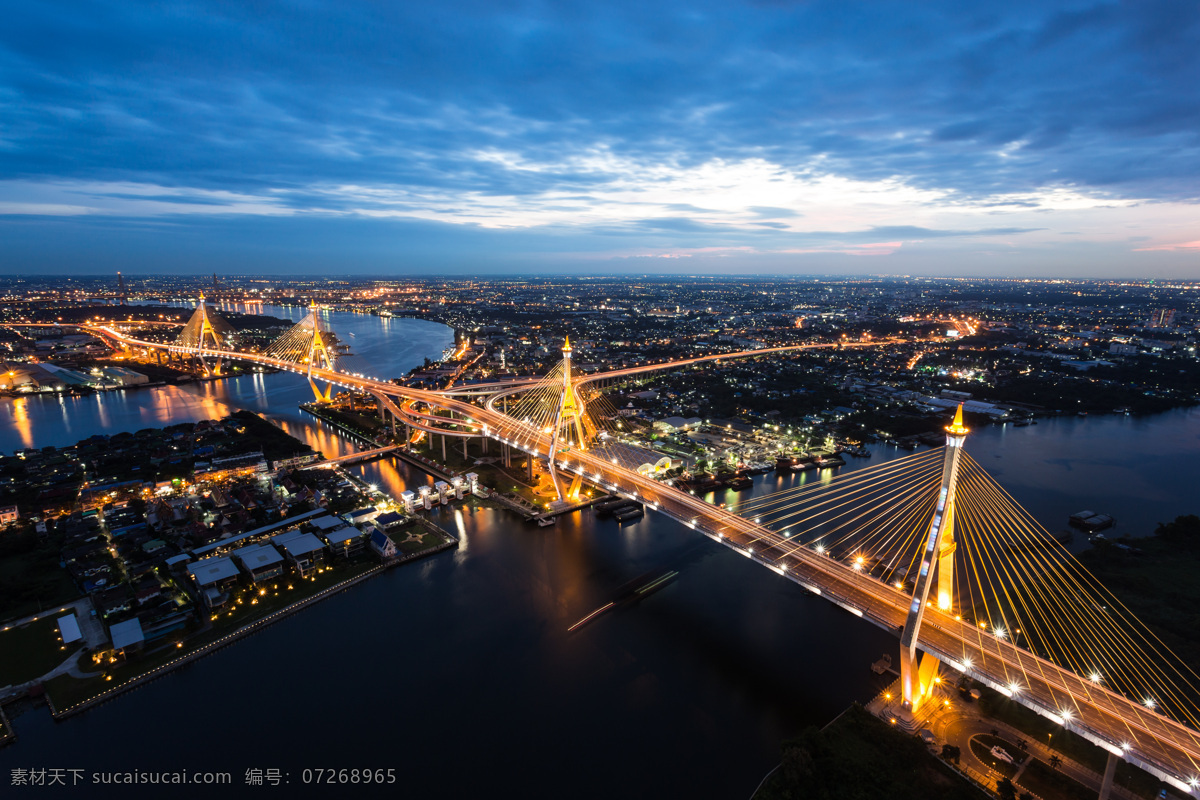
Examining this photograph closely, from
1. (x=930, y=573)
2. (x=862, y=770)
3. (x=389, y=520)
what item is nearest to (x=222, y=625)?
(x=389, y=520)

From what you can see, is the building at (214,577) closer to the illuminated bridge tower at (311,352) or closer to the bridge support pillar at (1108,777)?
the bridge support pillar at (1108,777)

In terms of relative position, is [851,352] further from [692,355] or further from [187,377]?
[187,377]

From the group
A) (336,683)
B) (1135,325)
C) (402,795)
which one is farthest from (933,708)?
(1135,325)

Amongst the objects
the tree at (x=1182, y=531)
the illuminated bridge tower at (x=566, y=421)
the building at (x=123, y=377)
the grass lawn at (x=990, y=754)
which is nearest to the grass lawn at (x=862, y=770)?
the grass lawn at (x=990, y=754)

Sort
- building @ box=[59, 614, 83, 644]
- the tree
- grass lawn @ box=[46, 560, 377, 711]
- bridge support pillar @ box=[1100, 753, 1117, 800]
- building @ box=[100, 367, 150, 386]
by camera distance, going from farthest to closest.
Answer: building @ box=[100, 367, 150, 386], the tree, building @ box=[59, 614, 83, 644], grass lawn @ box=[46, 560, 377, 711], bridge support pillar @ box=[1100, 753, 1117, 800]

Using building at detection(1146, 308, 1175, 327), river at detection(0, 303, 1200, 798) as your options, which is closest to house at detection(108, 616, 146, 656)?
river at detection(0, 303, 1200, 798)

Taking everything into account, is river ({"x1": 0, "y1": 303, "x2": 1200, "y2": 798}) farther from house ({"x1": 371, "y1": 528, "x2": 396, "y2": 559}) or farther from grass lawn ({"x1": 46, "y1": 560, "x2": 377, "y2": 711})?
house ({"x1": 371, "y1": 528, "x2": 396, "y2": 559})

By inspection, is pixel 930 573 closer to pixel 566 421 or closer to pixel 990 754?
pixel 990 754
